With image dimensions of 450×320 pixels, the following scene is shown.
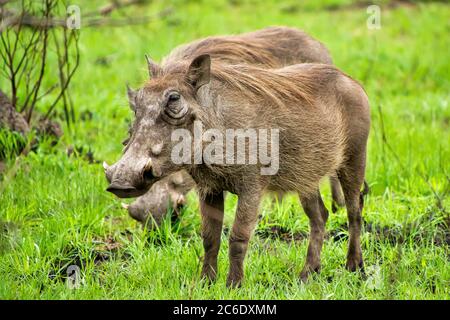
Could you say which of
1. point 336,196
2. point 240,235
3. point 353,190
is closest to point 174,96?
point 240,235

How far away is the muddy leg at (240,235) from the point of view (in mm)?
4105

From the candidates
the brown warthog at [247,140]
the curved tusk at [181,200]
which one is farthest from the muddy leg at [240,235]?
the curved tusk at [181,200]

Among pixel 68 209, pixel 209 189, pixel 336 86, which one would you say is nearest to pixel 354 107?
pixel 336 86

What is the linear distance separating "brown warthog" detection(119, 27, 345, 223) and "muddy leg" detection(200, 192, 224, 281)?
0.61 m

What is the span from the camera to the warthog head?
3.60 meters

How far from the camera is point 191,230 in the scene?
5191mm

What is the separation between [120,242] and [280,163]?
122cm

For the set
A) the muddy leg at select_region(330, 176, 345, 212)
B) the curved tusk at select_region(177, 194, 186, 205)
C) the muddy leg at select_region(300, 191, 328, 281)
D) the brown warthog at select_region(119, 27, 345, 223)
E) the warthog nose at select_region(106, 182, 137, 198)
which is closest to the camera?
the warthog nose at select_region(106, 182, 137, 198)

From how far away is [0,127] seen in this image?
19.3ft

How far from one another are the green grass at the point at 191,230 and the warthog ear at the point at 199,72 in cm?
89

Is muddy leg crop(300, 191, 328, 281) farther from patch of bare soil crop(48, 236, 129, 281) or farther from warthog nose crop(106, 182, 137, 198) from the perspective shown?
warthog nose crop(106, 182, 137, 198)

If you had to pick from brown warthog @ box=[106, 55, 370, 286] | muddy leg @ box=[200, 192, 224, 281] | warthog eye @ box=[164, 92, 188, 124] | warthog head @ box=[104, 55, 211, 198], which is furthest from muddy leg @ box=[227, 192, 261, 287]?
warthog eye @ box=[164, 92, 188, 124]

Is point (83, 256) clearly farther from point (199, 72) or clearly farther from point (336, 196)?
point (336, 196)

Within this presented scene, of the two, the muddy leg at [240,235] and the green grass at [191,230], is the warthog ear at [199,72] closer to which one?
the muddy leg at [240,235]
